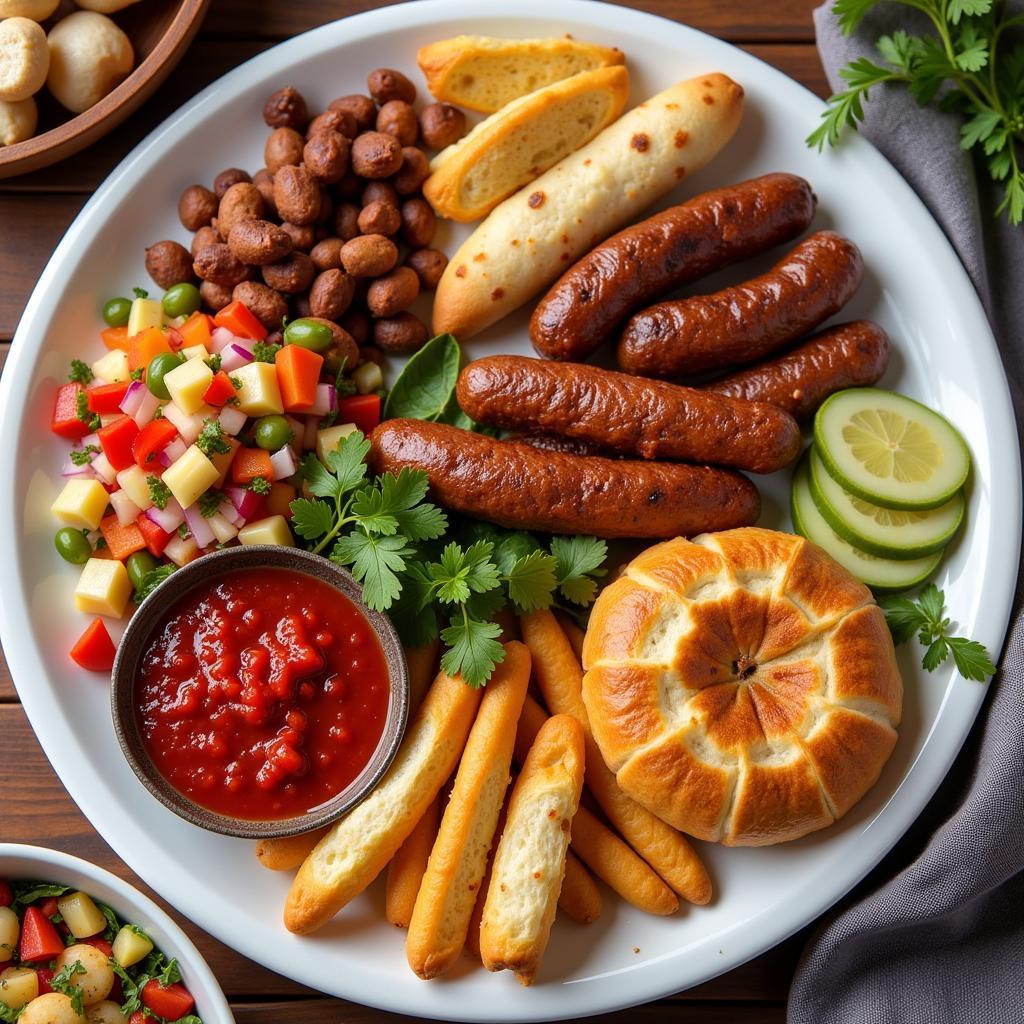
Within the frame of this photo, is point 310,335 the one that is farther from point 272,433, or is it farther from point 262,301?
point 272,433

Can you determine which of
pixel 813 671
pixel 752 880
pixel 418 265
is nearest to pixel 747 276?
pixel 418 265

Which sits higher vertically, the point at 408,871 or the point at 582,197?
the point at 582,197

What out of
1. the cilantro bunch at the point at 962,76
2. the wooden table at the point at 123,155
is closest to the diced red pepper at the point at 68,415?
the wooden table at the point at 123,155

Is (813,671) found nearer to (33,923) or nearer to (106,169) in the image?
(33,923)

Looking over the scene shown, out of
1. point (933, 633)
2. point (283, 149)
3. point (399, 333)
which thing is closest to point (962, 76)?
point (933, 633)

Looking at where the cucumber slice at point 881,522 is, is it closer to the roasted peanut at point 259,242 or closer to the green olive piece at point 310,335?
the green olive piece at point 310,335

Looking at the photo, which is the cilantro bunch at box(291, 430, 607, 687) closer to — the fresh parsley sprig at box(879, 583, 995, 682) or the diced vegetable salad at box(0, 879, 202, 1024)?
the fresh parsley sprig at box(879, 583, 995, 682)

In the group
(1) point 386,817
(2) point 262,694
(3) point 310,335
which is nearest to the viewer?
(2) point 262,694
